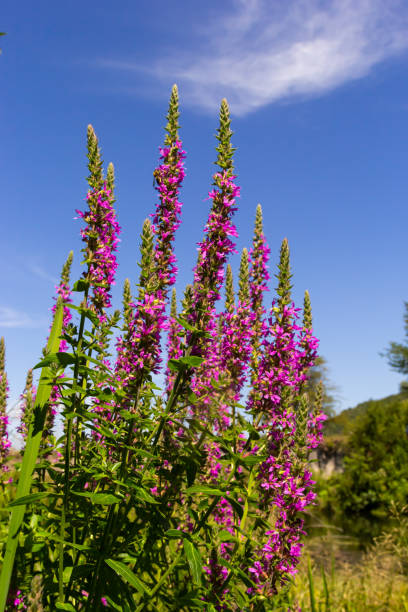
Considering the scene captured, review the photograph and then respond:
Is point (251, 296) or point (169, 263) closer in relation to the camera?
point (169, 263)

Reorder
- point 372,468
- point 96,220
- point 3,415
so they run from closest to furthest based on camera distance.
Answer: point 96,220 → point 3,415 → point 372,468

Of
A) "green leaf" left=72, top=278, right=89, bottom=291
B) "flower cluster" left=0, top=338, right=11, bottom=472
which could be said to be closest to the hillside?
"flower cluster" left=0, top=338, right=11, bottom=472

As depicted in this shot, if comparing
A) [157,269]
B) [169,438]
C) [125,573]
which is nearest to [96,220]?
[157,269]

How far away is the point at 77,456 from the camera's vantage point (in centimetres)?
253

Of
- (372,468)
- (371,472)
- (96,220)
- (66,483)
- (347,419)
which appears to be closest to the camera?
(66,483)

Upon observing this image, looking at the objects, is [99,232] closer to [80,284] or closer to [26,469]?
[80,284]

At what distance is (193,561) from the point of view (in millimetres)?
2004

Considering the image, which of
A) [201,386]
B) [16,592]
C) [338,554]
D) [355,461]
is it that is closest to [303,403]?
[201,386]

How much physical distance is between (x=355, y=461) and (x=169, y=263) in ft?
71.1

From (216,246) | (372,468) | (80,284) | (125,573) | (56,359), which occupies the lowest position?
(125,573)

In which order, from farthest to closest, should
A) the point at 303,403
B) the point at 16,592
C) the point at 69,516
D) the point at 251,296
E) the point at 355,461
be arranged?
the point at 355,461
the point at 251,296
the point at 303,403
the point at 16,592
the point at 69,516

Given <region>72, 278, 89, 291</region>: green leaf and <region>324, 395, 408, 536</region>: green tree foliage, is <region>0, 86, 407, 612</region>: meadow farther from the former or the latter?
<region>324, 395, 408, 536</region>: green tree foliage

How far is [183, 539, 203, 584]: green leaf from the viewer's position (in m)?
1.95

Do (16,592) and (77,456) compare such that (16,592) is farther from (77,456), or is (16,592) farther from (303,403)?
(303,403)
